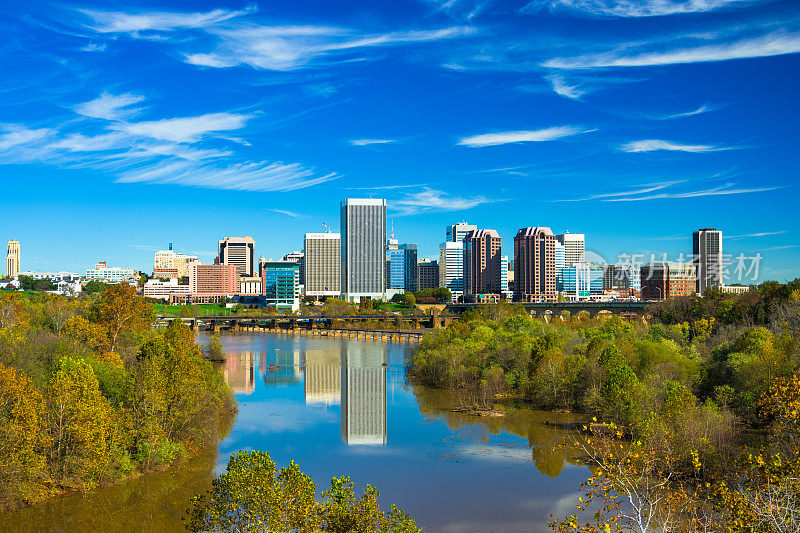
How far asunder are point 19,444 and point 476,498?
662 inches

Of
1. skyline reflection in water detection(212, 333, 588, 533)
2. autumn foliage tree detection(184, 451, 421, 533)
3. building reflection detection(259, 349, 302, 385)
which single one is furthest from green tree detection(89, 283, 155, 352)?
autumn foliage tree detection(184, 451, 421, 533)

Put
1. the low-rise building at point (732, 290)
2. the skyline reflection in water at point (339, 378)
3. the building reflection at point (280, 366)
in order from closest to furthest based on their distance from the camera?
1. the skyline reflection in water at point (339, 378)
2. the building reflection at point (280, 366)
3. the low-rise building at point (732, 290)

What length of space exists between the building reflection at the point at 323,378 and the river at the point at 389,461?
13.5 inches

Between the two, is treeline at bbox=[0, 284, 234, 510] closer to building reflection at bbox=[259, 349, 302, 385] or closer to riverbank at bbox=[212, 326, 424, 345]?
building reflection at bbox=[259, 349, 302, 385]

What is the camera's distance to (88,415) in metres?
25.5

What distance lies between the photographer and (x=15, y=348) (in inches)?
1321

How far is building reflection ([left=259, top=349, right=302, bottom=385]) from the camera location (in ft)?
211

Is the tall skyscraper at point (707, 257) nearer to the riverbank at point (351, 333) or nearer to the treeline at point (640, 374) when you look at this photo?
the riverbank at point (351, 333)

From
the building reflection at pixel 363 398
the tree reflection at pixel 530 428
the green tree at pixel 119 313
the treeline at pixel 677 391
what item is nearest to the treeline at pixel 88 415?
the green tree at pixel 119 313

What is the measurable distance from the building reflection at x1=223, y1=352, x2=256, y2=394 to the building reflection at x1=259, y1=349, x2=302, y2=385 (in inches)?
49.3

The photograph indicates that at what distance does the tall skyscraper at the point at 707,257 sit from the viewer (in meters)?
142

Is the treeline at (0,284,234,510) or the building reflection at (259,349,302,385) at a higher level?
the treeline at (0,284,234,510)

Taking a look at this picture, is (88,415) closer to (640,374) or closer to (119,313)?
(119,313)

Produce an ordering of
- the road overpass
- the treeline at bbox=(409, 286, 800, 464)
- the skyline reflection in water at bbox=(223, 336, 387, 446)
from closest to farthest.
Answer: the treeline at bbox=(409, 286, 800, 464)
the skyline reflection in water at bbox=(223, 336, 387, 446)
the road overpass
